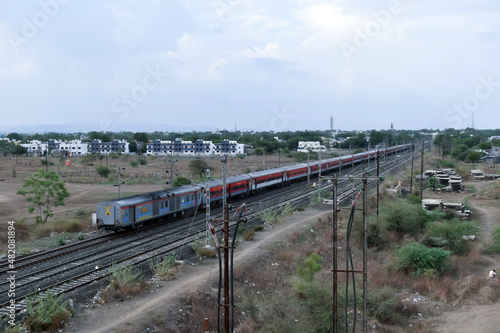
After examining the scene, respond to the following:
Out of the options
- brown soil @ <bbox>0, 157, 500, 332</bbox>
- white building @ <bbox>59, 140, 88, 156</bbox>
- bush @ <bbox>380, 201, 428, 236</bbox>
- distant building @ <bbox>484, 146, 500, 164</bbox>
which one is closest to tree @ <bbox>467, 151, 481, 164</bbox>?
distant building @ <bbox>484, 146, 500, 164</bbox>

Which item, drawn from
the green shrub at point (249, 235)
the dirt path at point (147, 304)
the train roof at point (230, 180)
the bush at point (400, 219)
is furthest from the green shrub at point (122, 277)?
the train roof at point (230, 180)

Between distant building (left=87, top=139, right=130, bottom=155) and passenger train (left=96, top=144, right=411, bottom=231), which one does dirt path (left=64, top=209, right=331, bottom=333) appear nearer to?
passenger train (left=96, top=144, right=411, bottom=231)

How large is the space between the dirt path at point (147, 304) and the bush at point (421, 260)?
793cm

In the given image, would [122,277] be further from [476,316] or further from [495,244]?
[495,244]

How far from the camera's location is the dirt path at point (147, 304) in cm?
1513

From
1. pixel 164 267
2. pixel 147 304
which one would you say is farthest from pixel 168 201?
pixel 147 304

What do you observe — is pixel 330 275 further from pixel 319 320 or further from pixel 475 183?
pixel 475 183

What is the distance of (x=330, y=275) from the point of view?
2092 cm

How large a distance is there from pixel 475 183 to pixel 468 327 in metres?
48.2

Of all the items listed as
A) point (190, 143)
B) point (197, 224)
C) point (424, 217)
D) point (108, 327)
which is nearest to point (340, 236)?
point (424, 217)

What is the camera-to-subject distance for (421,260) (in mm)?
22594

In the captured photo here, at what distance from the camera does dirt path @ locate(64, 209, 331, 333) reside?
49.6 ft

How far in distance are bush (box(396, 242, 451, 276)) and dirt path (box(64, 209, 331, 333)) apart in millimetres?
7926

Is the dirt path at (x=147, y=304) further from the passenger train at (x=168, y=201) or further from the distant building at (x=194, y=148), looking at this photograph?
the distant building at (x=194, y=148)
